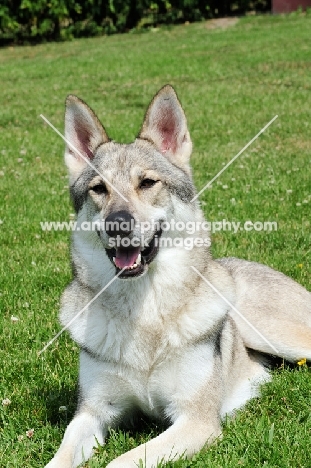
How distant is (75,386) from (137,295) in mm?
950

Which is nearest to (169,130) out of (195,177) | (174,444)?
(174,444)

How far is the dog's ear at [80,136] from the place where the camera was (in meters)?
4.18

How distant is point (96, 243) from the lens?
393 cm

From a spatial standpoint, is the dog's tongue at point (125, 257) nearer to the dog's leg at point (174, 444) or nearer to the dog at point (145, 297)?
the dog at point (145, 297)

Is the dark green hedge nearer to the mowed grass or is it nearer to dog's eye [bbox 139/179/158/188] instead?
the mowed grass

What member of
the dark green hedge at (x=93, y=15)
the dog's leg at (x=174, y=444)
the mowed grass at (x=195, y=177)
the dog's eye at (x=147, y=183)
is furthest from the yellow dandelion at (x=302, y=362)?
the dark green hedge at (x=93, y=15)

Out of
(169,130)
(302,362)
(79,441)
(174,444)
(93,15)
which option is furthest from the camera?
(93,15)

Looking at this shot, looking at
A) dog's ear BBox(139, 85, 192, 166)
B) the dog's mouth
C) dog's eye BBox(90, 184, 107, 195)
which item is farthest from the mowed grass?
dog's ear BBox(139, 85, 192, 166)

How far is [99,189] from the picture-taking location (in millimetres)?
3967

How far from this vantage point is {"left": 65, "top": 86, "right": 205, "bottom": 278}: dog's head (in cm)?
369

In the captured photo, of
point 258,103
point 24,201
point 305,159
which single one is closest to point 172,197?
point 24,201

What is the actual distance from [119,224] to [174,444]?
45.3 inches

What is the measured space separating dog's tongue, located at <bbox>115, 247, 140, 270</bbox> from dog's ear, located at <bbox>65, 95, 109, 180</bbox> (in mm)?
759

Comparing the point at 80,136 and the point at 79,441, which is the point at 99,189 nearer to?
the point at 80,136
